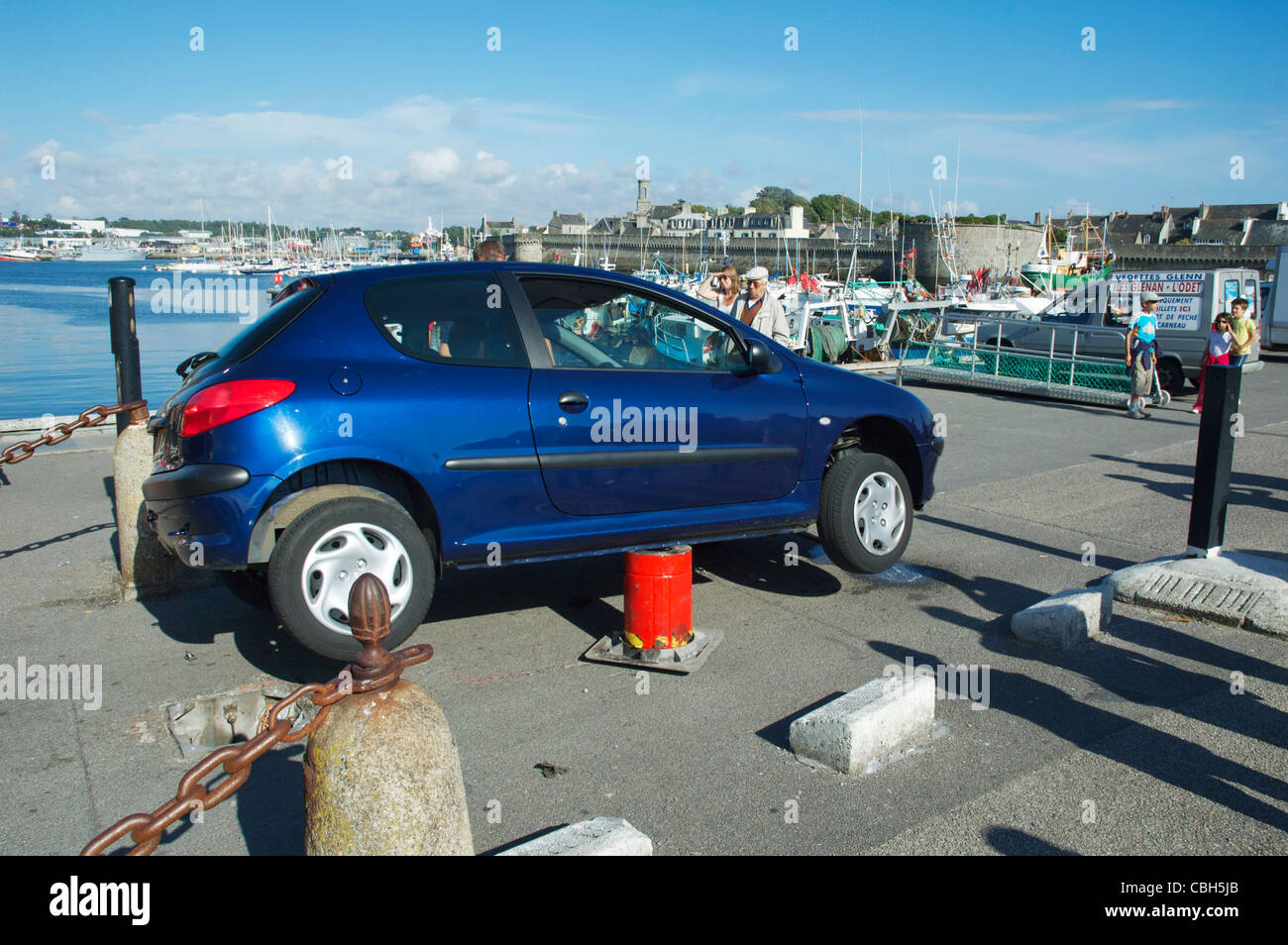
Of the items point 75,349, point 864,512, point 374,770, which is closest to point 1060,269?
point 75,349

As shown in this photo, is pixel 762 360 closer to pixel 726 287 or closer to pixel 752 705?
pixel 752 705

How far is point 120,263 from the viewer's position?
120 m

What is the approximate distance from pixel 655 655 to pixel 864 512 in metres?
1.75

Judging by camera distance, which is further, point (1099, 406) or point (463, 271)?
point (1099, 406)

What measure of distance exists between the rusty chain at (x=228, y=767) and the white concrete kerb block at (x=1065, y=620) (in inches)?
141

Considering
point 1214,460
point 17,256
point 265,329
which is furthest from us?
point 17,256

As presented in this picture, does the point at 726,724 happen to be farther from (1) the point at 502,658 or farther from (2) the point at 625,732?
(1) the point at 502,658

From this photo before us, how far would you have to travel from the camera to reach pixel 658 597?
182 inches

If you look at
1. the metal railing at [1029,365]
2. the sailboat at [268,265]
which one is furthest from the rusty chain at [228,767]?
the sailboat at [268,265]

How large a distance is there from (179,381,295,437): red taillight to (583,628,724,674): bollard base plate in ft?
6.41

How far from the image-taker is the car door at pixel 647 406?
4781 mm

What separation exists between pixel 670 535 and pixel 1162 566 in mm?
3014

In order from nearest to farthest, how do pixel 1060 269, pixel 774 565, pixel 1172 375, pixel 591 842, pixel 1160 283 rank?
pixel 591 842, pixel 774 565, pixel 1172 375, pixel 1160 283, pixel 1060 269
